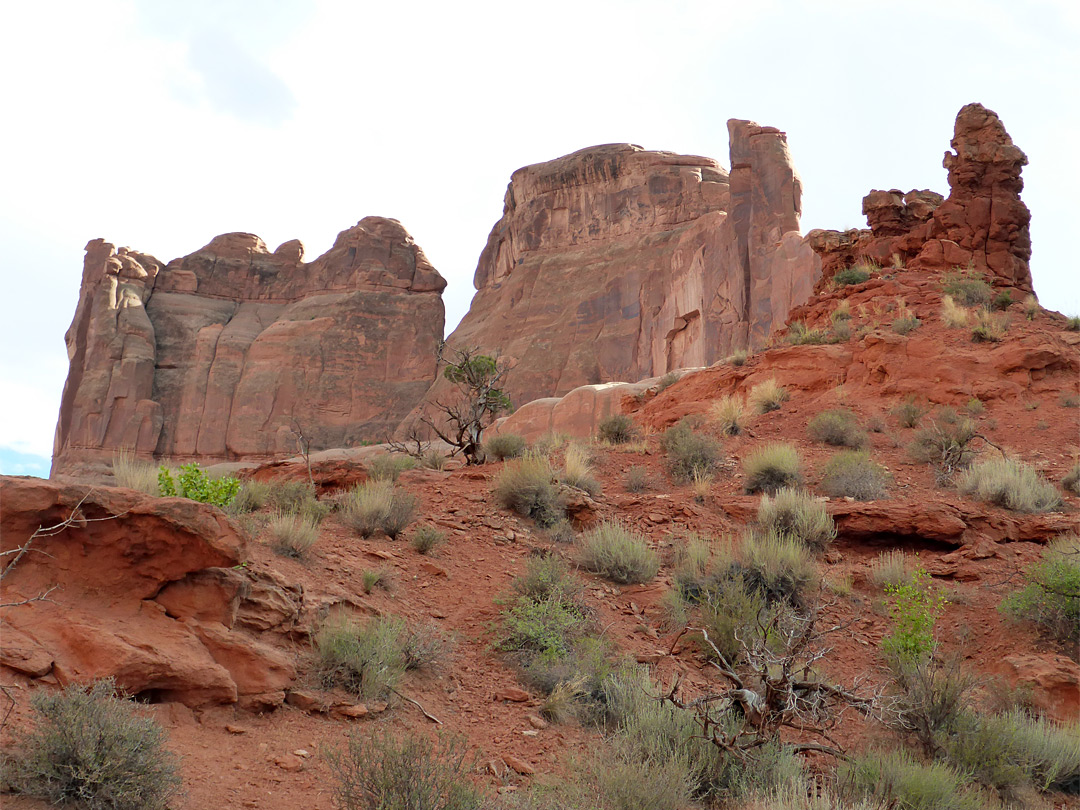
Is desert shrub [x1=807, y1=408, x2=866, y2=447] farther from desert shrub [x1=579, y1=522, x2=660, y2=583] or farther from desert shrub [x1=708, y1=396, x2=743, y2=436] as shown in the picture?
desert shrub [x1=579, y1=522, x2=660, y2=583]

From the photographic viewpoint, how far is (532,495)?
31.0 ft

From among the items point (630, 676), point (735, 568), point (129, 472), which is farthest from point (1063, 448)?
point (129, 472)

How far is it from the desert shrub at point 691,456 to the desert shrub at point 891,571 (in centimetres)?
333

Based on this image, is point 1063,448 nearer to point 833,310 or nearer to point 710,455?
point 710,455

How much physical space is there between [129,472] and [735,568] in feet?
18.1

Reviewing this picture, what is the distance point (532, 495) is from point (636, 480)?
2.44 m

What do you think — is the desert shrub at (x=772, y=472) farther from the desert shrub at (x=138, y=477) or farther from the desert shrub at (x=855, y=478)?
the desert shrub at (x=138, y=477)

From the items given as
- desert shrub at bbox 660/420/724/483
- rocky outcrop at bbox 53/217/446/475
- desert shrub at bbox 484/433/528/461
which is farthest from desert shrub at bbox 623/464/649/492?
rocky outcrop at bbox 53/217/446/475

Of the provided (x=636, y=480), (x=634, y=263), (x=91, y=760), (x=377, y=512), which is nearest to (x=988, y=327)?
(x=636, y=480)

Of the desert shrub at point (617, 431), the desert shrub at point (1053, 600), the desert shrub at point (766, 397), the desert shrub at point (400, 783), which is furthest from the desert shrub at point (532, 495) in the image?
the desert shrub at point (766, 397)

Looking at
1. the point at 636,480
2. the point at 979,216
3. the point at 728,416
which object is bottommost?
the point at 636,480

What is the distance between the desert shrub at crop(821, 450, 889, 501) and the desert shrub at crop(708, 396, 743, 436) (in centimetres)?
254

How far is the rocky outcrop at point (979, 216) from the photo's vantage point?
57.4 ft

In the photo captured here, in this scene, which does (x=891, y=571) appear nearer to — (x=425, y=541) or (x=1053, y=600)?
(x=1053, y=600)
